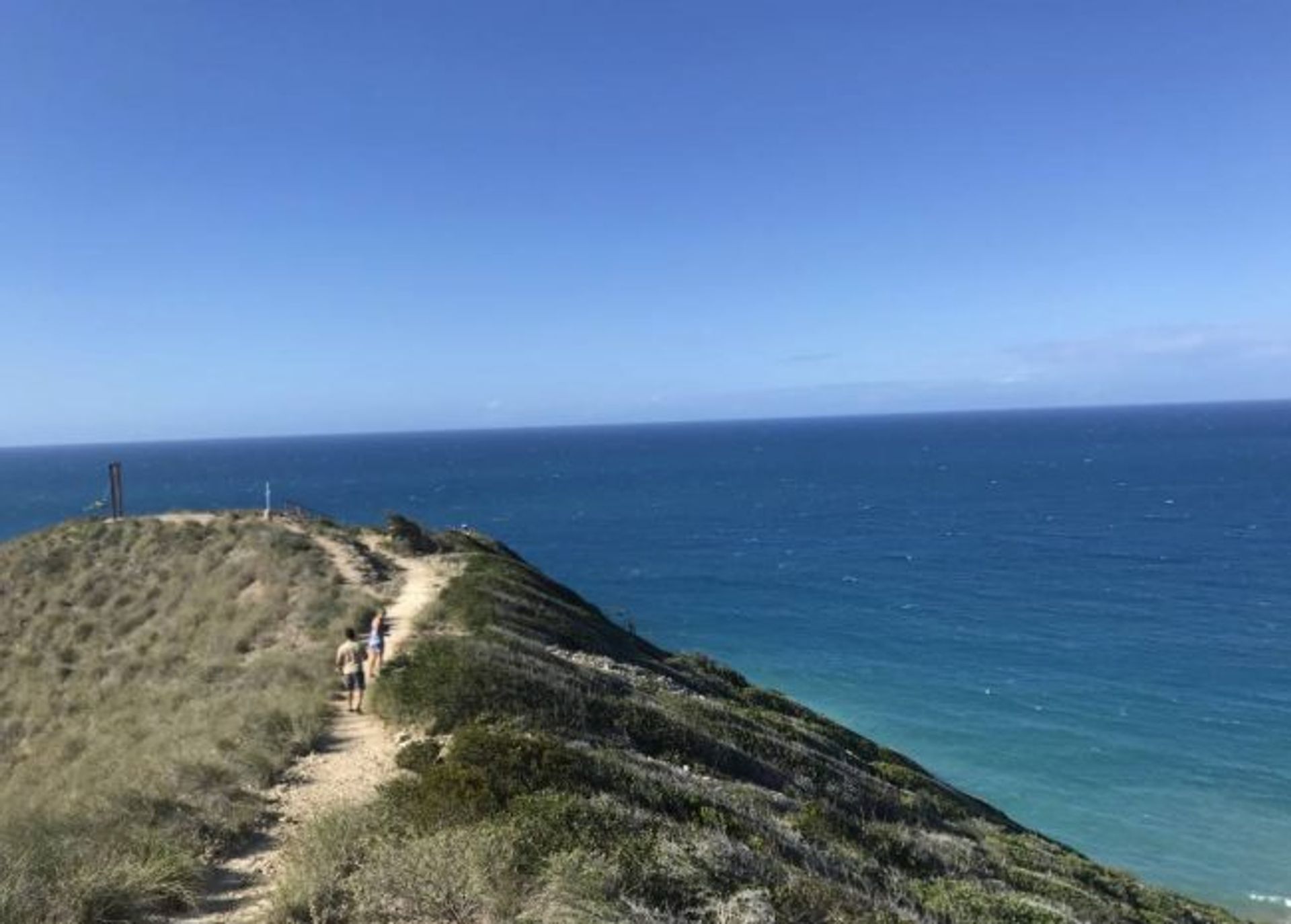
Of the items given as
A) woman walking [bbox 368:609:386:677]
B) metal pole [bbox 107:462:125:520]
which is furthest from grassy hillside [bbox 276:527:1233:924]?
metal pole [bbox 107:462:125:520]

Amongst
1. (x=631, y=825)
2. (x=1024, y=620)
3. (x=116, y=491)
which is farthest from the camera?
(x=1024, y=620)

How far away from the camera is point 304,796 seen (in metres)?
11.7

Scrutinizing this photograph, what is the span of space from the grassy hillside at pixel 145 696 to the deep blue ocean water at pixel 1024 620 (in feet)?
85.1

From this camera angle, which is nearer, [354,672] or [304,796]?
[304,796]

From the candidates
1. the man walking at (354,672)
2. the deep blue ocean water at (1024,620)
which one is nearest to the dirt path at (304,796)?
the man walking at (354,672)

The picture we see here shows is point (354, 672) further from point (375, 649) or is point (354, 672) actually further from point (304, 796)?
point (304, 796)

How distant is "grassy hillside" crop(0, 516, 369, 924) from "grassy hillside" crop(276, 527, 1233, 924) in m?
1.74

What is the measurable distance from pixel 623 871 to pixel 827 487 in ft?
448

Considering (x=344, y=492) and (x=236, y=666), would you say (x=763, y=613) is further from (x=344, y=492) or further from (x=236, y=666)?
(x=344, y=492)

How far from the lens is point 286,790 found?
39.3 feet

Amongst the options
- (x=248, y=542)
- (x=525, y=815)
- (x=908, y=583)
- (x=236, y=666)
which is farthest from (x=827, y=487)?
(x=525, y=815)

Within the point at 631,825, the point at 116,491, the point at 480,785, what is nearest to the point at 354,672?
the point at 480,785

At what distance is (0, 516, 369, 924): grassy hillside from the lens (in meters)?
8.34

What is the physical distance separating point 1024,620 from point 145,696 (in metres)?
50.1
